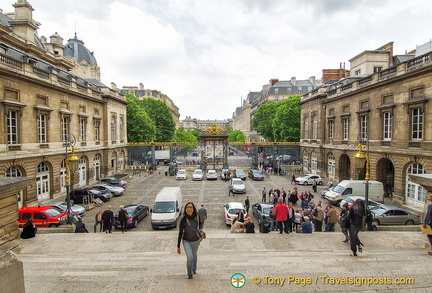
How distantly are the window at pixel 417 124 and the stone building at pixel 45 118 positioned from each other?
25802 millimetres

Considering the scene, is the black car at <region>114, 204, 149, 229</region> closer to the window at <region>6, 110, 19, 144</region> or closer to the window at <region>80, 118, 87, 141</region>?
the window at <region>6, 110, 19, 144</region>

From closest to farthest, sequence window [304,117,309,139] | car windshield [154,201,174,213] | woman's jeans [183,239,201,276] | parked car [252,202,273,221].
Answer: woman's jeans [183,239,201,276], car windshield [154,201,174,213], parked car [252,202,273,221], window [304,117,309,139]

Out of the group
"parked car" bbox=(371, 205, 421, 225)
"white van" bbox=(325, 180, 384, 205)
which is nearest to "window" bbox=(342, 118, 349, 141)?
"white van" bbox=(325, 180, 384, 205)

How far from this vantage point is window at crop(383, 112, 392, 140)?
22.9 m

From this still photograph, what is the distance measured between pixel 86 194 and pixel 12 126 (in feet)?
25.2

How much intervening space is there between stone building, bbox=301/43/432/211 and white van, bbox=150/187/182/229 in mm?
12818

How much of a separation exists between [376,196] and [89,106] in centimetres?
3283

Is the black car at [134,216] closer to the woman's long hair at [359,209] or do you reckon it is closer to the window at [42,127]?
the window at [42,127]

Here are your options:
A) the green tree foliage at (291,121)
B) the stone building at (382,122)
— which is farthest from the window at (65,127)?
the green tree foliage at (291,121)

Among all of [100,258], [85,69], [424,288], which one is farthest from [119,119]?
[424,288]

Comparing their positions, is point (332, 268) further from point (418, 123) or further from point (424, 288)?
point (418, 123)

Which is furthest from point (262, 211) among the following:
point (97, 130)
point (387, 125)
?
point (97, 130)

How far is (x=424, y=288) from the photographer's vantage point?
5.54m

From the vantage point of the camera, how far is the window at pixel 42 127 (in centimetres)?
2283
